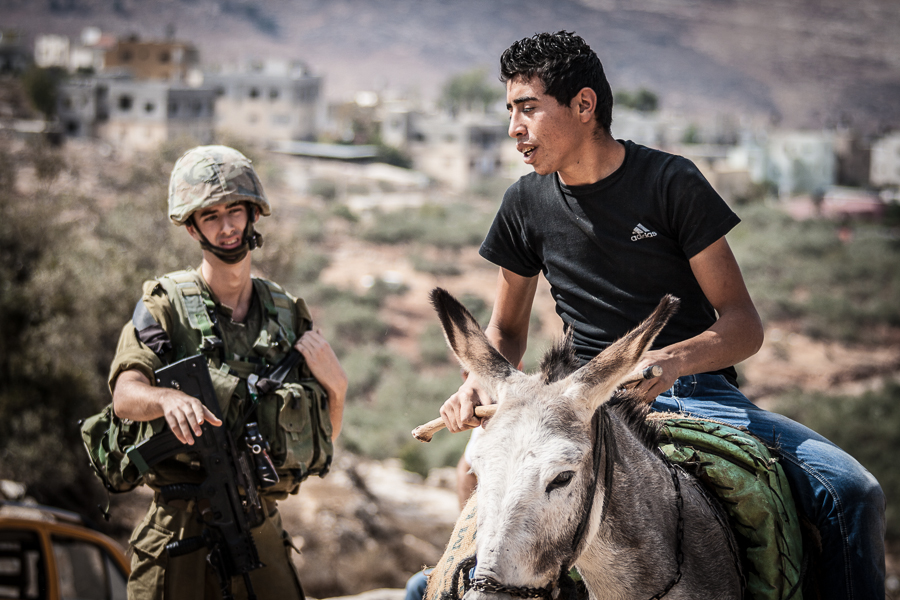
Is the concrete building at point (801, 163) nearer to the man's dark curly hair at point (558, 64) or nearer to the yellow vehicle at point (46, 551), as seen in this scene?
the yellow vehicle at point (46, 551)

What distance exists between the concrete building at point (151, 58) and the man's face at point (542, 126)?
7970 cm

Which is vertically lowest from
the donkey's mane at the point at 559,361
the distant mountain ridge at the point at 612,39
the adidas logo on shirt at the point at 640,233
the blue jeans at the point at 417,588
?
the blue jeans at the point at 417,588

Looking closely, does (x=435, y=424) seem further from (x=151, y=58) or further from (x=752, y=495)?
(x=151, y=58)

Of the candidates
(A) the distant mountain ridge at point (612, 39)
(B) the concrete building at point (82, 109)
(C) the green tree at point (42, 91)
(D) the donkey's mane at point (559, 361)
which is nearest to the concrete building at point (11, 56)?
(C) the green tree at point (42, 91)

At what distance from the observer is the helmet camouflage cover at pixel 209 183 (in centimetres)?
357

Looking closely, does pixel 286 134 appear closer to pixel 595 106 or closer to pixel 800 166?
pixel 800 166

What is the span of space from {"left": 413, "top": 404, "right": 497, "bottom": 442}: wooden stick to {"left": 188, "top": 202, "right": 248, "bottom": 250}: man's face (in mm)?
1455

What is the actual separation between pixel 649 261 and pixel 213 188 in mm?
1952

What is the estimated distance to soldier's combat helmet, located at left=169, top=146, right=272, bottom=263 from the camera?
3574 millimetres

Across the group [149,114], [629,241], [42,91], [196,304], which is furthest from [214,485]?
[42,91]

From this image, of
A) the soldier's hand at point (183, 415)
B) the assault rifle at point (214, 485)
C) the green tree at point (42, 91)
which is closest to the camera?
the soldier's hand at point (183, 415)

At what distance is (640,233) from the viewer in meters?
2.96

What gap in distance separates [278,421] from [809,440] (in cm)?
217

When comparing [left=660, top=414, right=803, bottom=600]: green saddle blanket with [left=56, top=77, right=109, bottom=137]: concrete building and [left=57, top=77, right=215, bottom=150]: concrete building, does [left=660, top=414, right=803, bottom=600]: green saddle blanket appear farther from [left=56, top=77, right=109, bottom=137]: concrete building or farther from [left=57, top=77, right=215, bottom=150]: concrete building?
[left=56, top=77, right=109, bottom=137]: concrete building
